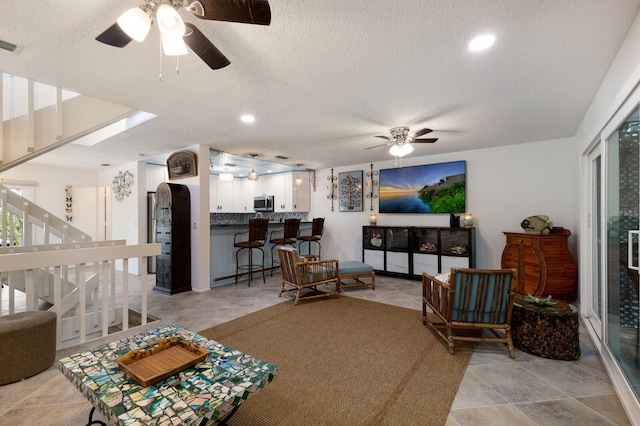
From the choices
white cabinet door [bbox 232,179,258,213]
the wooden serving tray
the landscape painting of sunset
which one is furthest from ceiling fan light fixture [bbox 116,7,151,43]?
white cabinet door [bbox 232,179,258,213]

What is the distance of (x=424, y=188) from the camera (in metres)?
5.41

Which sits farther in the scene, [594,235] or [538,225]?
[538,225]

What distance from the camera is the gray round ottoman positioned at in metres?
1.99

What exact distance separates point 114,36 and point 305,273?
10.9 feet

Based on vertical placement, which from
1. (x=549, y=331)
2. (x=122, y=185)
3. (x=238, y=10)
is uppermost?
(x=238, y=10)

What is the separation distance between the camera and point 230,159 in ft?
19.0

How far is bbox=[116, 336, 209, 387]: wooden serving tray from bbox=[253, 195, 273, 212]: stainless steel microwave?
5.45m

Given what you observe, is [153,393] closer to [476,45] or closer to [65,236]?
[476,45]

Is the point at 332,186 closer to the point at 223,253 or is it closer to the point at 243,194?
the point at 243,194

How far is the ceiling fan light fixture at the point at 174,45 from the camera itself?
137cm

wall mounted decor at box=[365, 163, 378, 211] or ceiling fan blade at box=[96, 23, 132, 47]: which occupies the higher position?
ceiling fan blade at box=[96, 23, 132, 47]

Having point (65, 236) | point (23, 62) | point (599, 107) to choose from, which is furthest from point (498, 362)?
point (65, 236)

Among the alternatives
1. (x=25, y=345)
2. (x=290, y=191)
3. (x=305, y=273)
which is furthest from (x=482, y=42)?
(x=290, y=191)

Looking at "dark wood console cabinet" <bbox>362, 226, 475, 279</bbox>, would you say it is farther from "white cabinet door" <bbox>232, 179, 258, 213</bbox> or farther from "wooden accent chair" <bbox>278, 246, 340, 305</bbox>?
"white cabinet door" <bbox>232, 179, 258, 213</bbox>
